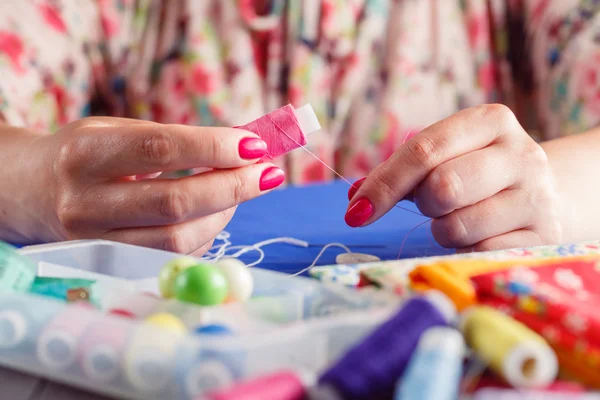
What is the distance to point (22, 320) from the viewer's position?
412mm

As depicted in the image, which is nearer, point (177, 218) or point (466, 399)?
point (466, 399)

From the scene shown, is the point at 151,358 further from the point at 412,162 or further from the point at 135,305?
the point at 412,162

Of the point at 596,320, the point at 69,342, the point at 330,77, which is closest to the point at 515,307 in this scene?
the point at 596,320

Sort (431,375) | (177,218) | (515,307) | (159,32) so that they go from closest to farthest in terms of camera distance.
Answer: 1. (431,375)
2. (515,307)
3. (177,218)
4. (159,32)

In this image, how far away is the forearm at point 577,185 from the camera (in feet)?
2.55

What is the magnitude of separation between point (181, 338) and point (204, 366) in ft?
0.06

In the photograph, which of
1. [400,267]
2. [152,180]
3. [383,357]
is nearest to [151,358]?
[383,357]

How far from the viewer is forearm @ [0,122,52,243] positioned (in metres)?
0.74

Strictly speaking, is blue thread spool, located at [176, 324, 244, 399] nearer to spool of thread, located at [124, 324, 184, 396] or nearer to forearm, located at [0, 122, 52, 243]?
spool of thread, located at [124, 324, 184, 396]

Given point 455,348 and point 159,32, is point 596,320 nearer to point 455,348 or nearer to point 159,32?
point 455,348

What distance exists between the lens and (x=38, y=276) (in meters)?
0.51

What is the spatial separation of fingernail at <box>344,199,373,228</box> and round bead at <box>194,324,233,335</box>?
12.8 inches

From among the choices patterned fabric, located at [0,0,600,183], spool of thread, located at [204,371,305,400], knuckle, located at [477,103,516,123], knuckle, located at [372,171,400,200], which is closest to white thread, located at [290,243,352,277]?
knuckle, located at [372,171,400,200]

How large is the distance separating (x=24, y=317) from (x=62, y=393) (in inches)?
2.2
